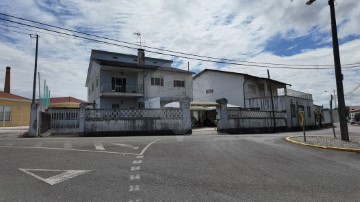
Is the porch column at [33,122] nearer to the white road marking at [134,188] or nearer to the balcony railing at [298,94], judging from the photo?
the white road marking at [134,188]

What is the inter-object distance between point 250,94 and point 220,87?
167 inches

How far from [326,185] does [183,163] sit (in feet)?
11.5

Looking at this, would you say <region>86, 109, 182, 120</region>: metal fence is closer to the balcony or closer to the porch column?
the porch column

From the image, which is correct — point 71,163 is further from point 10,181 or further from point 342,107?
point 342,107

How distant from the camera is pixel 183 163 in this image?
809 cm

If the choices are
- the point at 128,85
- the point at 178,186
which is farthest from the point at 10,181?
the point at 128,85

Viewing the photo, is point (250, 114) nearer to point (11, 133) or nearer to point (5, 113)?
point (11, 133)

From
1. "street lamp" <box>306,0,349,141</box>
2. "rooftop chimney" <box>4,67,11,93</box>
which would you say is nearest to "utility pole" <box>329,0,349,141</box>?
"street lamp" <box>306,0,349,141</box>

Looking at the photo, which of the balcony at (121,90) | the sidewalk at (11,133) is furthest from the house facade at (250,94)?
the sidewalk at (11,133)

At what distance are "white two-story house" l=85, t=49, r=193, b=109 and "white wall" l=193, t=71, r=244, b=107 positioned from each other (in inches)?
260

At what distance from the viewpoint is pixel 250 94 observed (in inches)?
1606

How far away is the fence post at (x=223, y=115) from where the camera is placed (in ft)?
79.6

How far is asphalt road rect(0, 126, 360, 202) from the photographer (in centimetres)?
527

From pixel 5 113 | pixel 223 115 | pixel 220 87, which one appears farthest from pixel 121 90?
pixel 220 87
